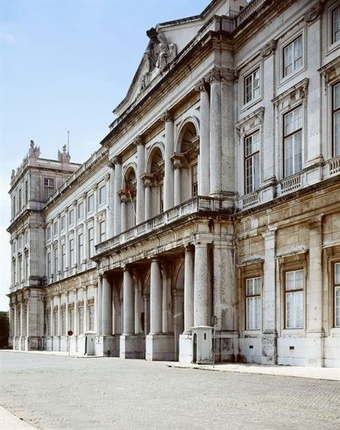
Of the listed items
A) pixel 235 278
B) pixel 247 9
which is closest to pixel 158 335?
pixel 235 278

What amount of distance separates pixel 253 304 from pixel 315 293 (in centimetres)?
544

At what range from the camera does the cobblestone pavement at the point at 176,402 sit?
11.9 meters

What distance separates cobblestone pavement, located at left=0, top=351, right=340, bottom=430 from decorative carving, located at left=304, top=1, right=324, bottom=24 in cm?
1344

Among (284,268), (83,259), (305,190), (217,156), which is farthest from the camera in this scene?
(83,259)

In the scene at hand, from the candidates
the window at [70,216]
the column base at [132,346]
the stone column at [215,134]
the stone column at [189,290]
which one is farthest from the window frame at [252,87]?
the window at [70,216]

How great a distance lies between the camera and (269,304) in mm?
29250

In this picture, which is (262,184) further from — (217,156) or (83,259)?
(83,259)

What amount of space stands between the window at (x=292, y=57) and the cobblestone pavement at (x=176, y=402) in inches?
500

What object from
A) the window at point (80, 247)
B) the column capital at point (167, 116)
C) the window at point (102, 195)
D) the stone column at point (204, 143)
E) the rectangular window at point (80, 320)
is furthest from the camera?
the window at point (80, 247)

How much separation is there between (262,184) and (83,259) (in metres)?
34.1

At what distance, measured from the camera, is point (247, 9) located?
32.1 metres

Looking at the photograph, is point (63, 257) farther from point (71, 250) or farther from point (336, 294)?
point (336, 294)

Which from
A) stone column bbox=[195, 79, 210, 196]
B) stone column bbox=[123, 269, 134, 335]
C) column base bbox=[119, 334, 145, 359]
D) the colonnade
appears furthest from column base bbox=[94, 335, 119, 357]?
stone column bbox=[195, 79, 210, 196]

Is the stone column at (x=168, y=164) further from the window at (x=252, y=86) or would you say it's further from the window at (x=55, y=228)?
the window at (x=55, y=228)
